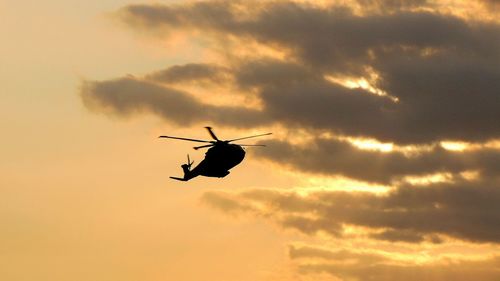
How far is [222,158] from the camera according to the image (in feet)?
577

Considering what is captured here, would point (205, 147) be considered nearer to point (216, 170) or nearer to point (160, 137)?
point (216, 170)

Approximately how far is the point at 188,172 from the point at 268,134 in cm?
3219

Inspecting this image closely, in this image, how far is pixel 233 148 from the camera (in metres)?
176

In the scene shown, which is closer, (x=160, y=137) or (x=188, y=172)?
(x=160, y=137)

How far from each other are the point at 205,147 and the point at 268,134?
54.1 feet

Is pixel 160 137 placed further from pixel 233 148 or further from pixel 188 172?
pixel 188 172

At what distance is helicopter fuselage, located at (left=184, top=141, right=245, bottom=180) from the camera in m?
175

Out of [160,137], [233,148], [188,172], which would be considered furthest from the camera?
[188,172]

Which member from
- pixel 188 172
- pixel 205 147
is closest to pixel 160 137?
pixel 205 147

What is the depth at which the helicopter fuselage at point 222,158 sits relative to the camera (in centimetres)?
17538

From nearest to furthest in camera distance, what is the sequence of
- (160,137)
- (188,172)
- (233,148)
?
(160,137) < (233,148) < (188,172)

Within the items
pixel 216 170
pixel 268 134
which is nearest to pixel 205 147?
pixel 216 170

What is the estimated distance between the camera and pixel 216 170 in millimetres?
178625

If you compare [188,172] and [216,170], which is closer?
[216,170]
